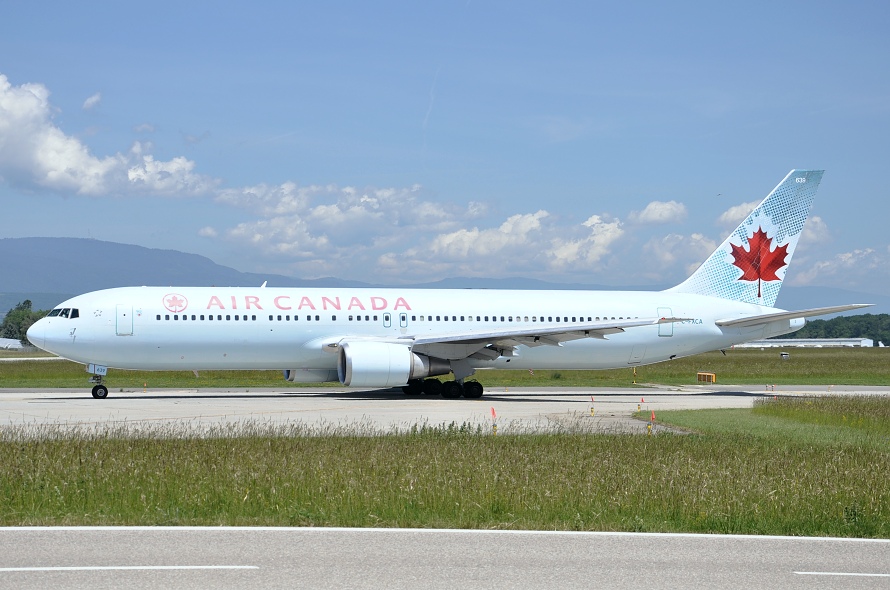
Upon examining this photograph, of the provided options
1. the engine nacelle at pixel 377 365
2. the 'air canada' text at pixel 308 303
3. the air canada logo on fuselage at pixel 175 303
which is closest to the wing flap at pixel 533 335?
the engine nacelle at pixel 377 365

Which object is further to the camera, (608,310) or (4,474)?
(608,310)

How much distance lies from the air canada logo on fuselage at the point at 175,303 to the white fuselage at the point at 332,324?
0.11 feet

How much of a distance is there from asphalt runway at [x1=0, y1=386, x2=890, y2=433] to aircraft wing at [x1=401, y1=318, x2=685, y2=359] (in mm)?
1796

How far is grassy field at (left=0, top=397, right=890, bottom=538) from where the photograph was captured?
11625 millimetres

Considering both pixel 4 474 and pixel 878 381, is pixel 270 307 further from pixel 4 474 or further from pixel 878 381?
pixel 878 381

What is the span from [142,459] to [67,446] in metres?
2.17

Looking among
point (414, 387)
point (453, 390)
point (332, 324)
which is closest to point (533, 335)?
point (453, 390)

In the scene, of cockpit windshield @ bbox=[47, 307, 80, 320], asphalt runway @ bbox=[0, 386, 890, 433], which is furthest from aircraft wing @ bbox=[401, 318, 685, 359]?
cockpit windshield @ bbox=[47, 307, 80, 320]

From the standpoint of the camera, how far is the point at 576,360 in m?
40.1

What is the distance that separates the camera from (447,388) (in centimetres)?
3725

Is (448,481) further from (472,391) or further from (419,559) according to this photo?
(472,391)

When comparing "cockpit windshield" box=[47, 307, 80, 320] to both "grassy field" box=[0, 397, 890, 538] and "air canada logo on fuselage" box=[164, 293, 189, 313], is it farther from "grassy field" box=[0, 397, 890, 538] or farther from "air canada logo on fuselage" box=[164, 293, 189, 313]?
"grassy field" box=[0, 397, 890, 538]

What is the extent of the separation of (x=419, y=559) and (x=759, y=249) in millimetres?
36594

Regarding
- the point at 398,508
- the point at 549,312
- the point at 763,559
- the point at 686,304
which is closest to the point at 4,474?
the point at 398,508
